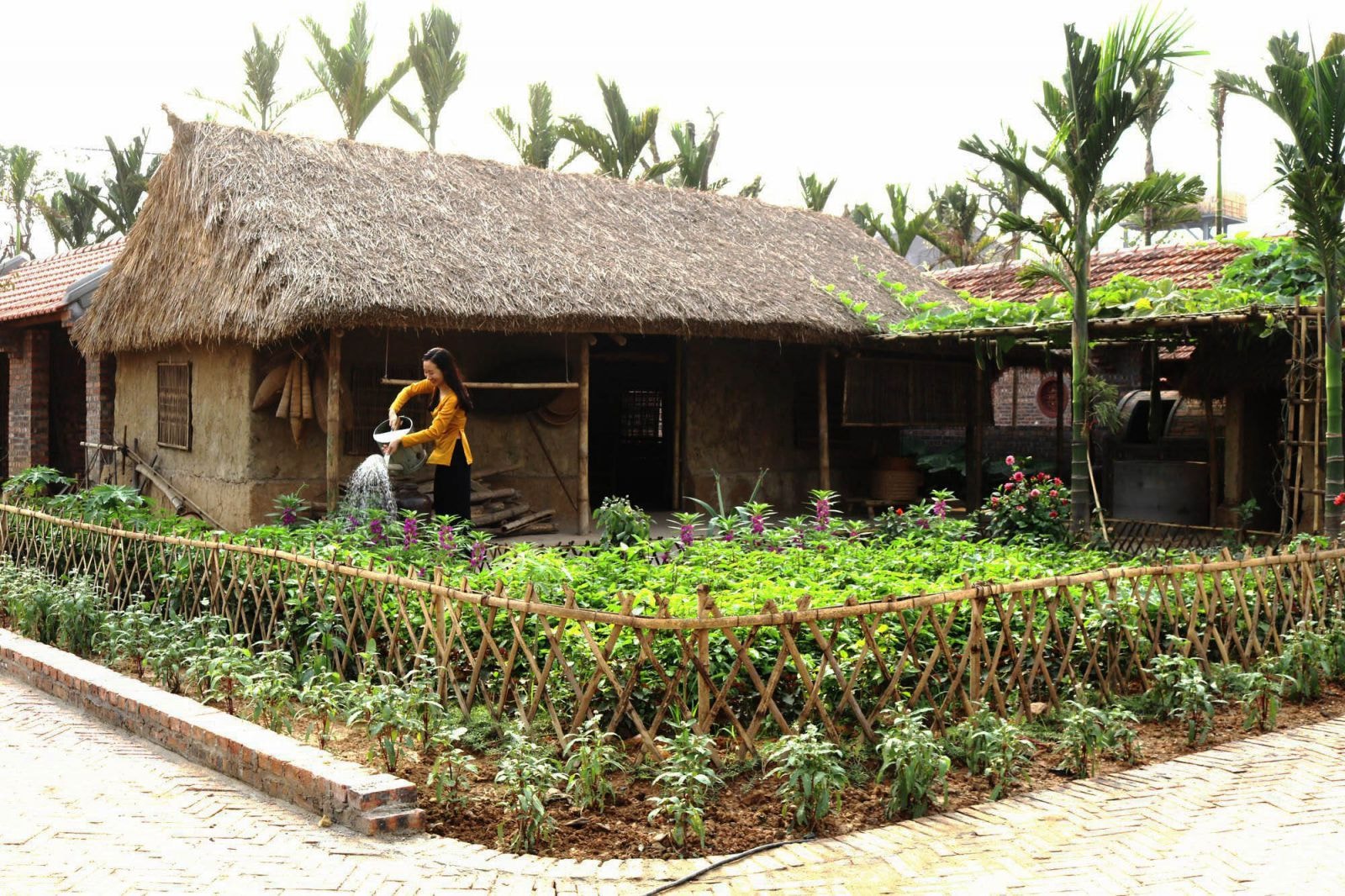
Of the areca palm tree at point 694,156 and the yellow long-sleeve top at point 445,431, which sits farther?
the areca palm tree at point 694,156

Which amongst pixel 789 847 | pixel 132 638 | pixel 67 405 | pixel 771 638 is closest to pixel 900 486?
pixel 771 638

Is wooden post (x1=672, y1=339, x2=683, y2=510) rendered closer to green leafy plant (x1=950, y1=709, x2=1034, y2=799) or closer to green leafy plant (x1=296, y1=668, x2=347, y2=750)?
green leafy plant (x1=296, y1=668, x2=347, y2=750)

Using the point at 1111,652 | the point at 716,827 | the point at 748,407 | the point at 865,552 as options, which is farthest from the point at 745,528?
the point at 748,407

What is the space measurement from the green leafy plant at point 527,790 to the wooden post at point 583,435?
705 centimetres

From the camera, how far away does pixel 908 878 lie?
12.9 ft

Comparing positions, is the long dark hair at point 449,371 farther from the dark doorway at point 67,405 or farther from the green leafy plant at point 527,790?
the dark doorway at point 67,405

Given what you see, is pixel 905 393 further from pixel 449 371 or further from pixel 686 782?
pixel 686 782

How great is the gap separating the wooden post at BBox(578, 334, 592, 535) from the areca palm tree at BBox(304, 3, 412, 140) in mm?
12288

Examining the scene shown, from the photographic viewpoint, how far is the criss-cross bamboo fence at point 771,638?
4719mm

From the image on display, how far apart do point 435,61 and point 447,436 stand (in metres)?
16.1

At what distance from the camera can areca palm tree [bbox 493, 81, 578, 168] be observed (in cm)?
2292

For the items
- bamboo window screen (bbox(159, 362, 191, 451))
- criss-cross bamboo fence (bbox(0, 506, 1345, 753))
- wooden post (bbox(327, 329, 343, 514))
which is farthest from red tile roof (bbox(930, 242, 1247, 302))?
bamboo window screen (bbox(159, 362, 191, 451))

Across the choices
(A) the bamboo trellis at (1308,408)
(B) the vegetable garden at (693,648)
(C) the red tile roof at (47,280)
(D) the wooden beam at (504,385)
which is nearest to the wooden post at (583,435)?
(D) the wooden beam at (504,385)

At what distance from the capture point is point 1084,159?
9281 millimetres
